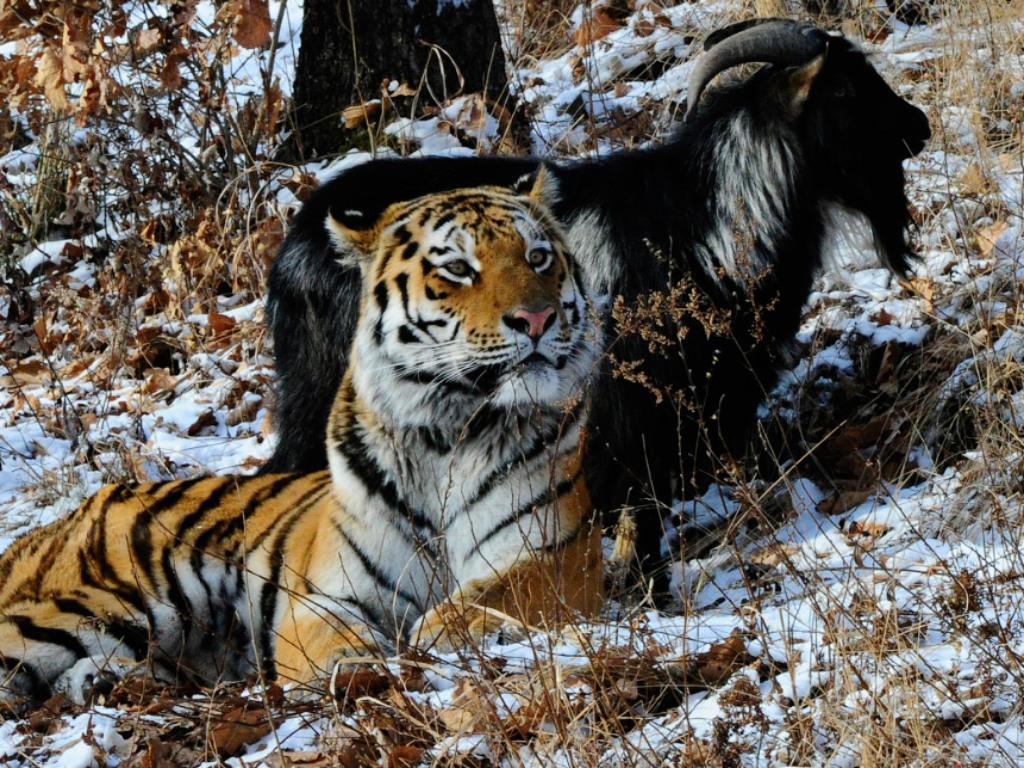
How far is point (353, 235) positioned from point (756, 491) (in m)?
2.02

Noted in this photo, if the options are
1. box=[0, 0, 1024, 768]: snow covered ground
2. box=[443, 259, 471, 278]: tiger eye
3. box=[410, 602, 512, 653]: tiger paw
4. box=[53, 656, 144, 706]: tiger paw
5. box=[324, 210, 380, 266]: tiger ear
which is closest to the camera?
box=[0, 0, 1024, 768]: snow covered ground

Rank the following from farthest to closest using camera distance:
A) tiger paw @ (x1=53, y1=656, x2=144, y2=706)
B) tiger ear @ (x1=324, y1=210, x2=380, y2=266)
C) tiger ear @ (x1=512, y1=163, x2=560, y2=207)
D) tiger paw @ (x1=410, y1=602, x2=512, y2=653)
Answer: tiger ear @ (x1=512, y1=163, x2=560, y2=207) < tiger ear @ (x1=324, y1=210, x2=380, y2=266) < tiger paw @ (x1=53, y1=656, x2=144, y2=706) < tiger paw @ (x1=410, y1=602, x2=512, y2=653)

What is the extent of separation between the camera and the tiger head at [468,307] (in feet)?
13.8

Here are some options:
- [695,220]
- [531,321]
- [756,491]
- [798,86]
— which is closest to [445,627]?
[531,321]

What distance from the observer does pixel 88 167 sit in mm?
9031

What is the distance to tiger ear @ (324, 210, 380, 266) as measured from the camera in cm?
457

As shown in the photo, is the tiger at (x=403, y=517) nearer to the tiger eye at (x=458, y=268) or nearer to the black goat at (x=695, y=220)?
the tiger eye at (x=458, y=268)

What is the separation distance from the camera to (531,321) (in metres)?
4.13

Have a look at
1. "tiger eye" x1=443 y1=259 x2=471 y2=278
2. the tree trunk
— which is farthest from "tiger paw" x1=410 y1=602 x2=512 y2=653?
→ the tree trunk

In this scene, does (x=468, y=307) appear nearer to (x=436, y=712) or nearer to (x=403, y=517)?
(x=403, y=517)

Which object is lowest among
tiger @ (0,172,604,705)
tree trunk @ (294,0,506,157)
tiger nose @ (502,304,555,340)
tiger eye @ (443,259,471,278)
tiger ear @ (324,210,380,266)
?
tiger @ (0,172,604,705)

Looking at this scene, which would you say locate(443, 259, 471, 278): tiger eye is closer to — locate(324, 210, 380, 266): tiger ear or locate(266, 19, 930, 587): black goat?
locate(324, 210, 380, 266): tiger ear

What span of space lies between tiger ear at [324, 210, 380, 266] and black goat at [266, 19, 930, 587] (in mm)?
1376

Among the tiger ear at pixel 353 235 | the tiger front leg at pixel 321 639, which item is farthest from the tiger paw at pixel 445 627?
the tiger ear at pixel 353 235
